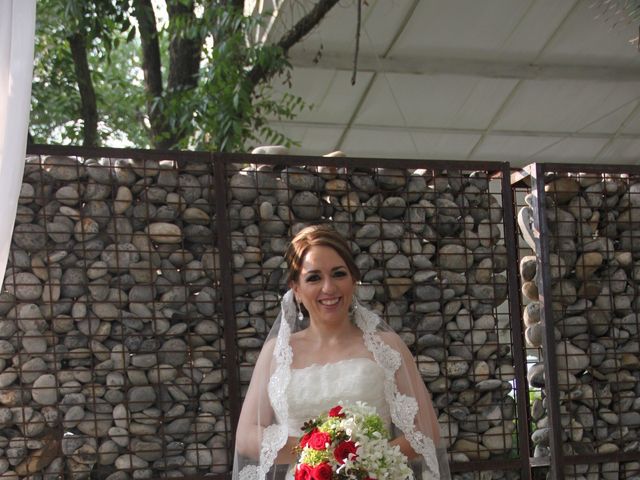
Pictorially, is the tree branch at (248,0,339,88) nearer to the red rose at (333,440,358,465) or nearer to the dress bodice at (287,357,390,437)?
the dress bodice at (287,357,390,437)

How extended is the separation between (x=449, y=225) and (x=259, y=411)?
4.81 feet

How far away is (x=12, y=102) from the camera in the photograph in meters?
3.16

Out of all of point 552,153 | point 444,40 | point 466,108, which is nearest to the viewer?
point 444,40

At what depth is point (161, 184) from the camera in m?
4.09

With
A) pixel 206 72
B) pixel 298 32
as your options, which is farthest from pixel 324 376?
pixel 206 72

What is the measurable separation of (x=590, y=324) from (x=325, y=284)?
1.77 m

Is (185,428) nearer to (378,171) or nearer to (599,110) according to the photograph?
(378,171)

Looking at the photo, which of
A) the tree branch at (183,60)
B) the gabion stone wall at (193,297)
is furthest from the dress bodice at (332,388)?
the tree branch at (183,60)

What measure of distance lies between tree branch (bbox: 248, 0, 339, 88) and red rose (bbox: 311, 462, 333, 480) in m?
3.81

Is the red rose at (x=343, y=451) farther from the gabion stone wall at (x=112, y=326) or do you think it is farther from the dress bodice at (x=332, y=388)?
the gabion stone wall at (x=112, y=326)

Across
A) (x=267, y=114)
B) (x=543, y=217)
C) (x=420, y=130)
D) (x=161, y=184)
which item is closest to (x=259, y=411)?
(x=161, y=184)

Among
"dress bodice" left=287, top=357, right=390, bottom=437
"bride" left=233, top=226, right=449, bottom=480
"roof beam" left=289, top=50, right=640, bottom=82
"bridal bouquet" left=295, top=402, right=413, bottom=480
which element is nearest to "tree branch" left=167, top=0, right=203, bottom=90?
"roof beam" left=289, top=50, right=640, bottom=82

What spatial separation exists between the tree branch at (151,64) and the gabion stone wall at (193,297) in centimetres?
260

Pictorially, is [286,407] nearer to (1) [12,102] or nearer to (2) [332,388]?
(2) [332,388]
